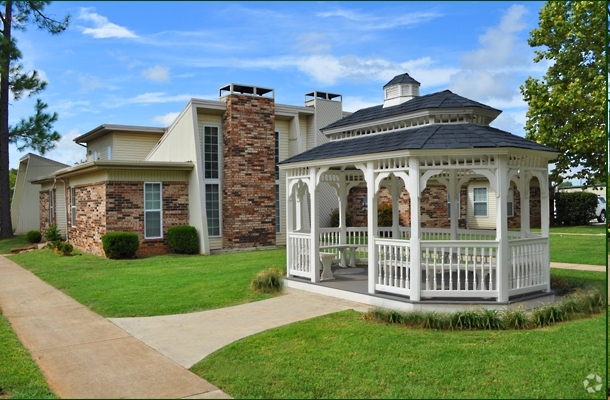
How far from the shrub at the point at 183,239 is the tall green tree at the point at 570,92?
55.1 ft

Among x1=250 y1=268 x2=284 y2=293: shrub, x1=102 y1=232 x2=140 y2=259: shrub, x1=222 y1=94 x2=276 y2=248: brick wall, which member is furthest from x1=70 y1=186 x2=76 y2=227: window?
x1=250 y1=268 x2=284 y2=293: shrub

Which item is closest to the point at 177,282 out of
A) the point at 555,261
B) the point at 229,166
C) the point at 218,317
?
the point at 218,317

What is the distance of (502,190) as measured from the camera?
8.94 m

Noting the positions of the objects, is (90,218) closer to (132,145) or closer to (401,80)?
(132,145)

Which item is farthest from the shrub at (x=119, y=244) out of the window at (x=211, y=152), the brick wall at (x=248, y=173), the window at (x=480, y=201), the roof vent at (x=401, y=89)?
the window at (x=480, y=201)

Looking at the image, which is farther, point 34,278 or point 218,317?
point 34,278

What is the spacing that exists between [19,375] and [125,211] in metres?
12.9

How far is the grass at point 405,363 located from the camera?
5660 millimetres

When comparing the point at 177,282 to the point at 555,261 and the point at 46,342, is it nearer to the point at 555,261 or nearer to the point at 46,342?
the point at 46,342

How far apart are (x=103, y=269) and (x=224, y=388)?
11.4 m

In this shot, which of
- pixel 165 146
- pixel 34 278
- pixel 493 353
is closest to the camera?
pixel 493 353

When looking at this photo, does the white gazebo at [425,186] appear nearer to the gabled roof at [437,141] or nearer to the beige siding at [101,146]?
the gabled roof at [437,141]

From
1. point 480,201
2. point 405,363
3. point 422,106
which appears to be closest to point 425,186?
point 422,106

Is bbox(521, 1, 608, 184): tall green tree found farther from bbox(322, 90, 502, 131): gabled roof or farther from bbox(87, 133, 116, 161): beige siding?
bbox(87, 133, 116, 161): beige siding
